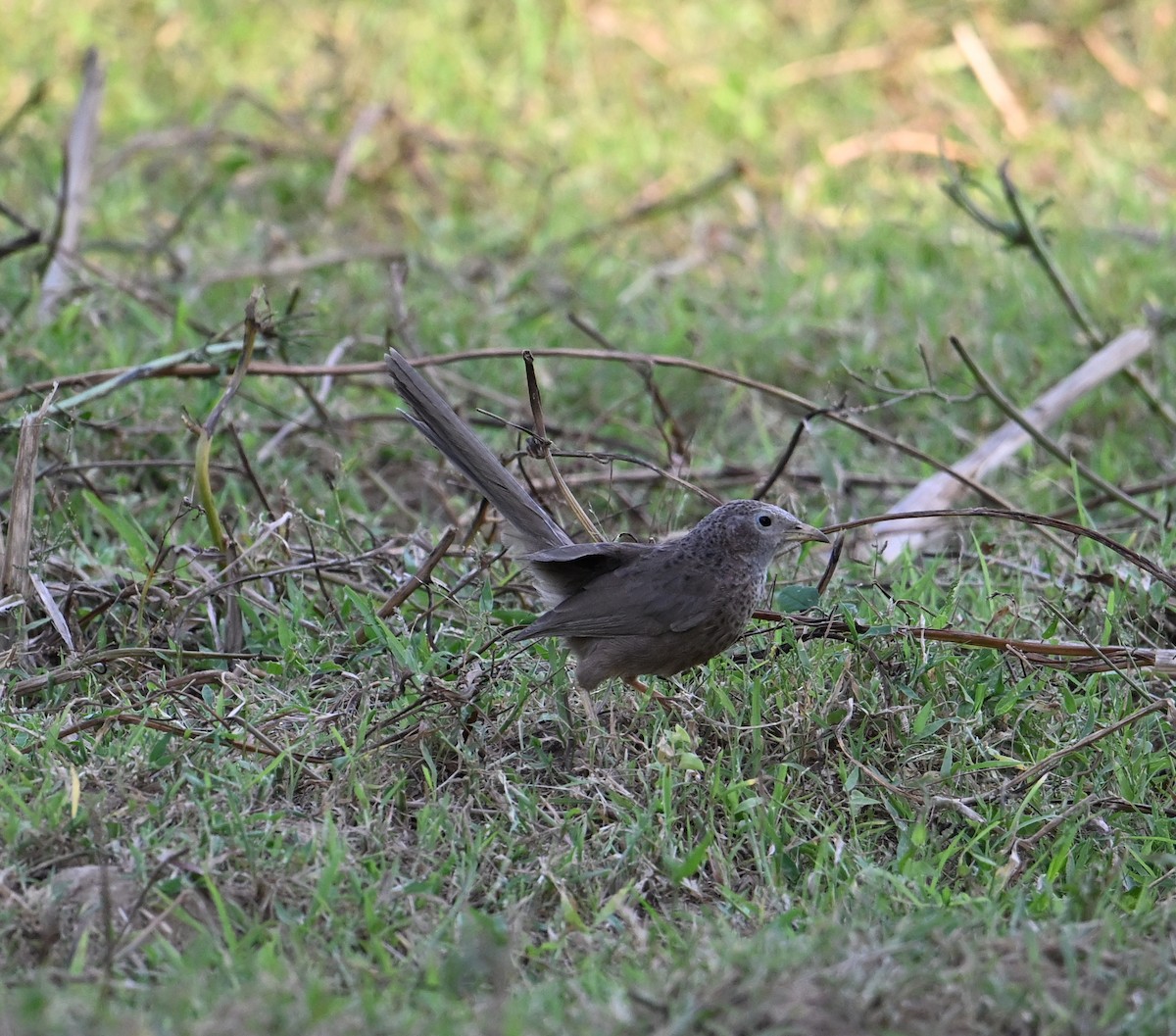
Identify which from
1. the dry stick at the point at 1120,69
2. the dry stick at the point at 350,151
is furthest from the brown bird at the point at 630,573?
the dry stick at the point at 1120,69

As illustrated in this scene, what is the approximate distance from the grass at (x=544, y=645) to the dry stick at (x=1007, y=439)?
181 mm

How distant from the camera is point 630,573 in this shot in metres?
4.30

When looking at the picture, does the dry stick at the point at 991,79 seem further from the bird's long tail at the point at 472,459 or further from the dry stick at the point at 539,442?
the bird's long tail at the point at 472,459

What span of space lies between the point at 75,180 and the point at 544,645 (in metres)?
3.71

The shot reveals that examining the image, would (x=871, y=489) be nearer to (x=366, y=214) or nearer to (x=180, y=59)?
(x=366, y=214)

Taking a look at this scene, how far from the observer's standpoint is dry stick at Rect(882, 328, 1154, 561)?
212 inches

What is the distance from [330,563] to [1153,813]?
8.00ft

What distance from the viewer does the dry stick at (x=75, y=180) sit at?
6.50 meters

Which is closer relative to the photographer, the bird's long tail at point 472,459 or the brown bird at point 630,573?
the brown bird at point 630,573

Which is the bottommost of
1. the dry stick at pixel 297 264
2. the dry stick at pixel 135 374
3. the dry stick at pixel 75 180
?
the dry stick at pixel 135 374

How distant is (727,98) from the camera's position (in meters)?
9.89

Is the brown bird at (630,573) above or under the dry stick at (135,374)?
under

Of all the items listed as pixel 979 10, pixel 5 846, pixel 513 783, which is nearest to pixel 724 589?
pixel 513 783

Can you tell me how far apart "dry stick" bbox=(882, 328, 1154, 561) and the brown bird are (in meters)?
1.04
